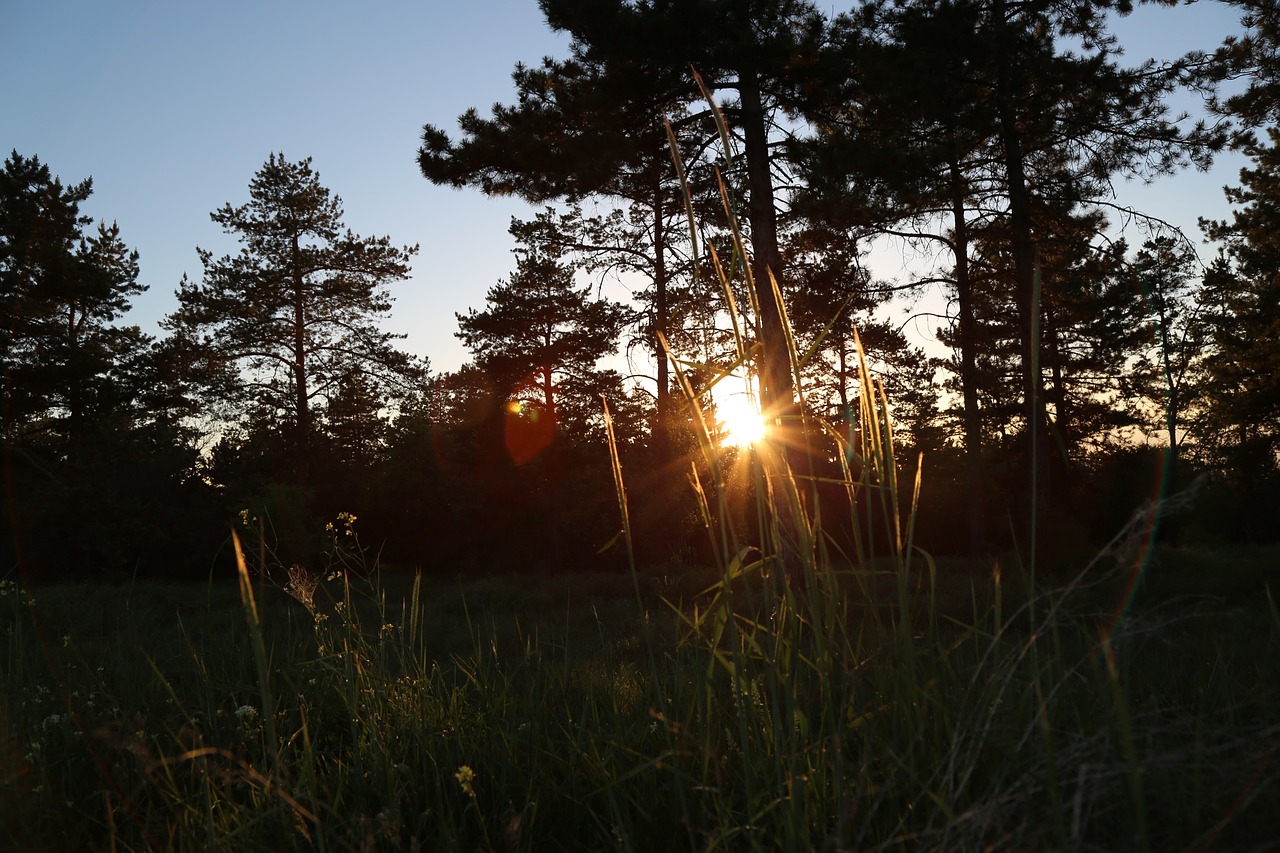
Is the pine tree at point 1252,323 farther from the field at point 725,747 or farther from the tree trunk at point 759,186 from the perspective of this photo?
the field at point 725,747

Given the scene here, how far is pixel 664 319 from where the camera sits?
1509 centimetres

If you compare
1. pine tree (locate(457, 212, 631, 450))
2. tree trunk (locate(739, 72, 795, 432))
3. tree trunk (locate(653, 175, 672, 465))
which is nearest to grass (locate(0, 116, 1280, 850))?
tree trunk (locate(739, 72, 795, 432))

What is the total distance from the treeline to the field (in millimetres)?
4509

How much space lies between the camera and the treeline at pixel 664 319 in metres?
9.70

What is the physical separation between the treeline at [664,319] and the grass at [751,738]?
457cm

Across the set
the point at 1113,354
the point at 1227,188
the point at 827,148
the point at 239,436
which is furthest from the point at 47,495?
the point at 1227,188

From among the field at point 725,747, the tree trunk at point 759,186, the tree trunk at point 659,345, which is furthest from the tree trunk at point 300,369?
the field at point 725,747

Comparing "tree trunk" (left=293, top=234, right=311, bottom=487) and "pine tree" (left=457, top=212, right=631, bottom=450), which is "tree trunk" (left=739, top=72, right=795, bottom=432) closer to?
"pine tree" (left=457, top=212, right=631, bottom=450)

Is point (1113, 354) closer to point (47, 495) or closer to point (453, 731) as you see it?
point (453, 731)

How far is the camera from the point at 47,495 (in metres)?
18.3

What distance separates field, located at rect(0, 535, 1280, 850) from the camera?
0.99 metres

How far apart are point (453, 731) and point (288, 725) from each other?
66cm

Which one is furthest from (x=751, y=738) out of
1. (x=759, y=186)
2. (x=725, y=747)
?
(x=759, y=186)

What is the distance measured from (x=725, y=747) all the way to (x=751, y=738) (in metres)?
0.18
